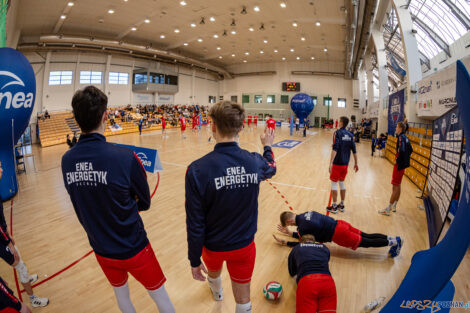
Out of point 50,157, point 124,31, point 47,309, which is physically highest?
point 124,31

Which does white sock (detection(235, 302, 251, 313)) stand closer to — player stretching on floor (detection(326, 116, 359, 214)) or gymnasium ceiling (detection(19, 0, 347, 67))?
player stretching on floor (detection(326, 116, 359, 214))

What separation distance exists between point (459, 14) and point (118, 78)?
26908 millimetres

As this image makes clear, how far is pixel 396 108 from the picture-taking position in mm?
10055

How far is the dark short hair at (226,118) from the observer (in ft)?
4.76

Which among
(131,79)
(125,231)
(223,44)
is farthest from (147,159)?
(131,79)

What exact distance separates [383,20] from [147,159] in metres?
16.2

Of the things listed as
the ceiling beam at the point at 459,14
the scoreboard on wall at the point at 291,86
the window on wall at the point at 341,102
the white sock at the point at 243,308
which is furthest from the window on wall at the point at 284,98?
the white sock at the point at 243,308

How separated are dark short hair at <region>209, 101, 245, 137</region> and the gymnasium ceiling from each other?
15573 mm

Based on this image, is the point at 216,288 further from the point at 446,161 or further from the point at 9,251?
the point at 446,161

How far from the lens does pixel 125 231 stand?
4.98ft

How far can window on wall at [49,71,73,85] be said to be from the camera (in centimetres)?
1962

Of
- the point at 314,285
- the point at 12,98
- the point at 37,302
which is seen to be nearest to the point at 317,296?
the point at 314,285

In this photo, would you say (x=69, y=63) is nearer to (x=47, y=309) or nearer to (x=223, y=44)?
(x=223, y=44)

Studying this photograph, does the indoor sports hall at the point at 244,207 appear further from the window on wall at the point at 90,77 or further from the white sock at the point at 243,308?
the window on wall at the point at 90,77
